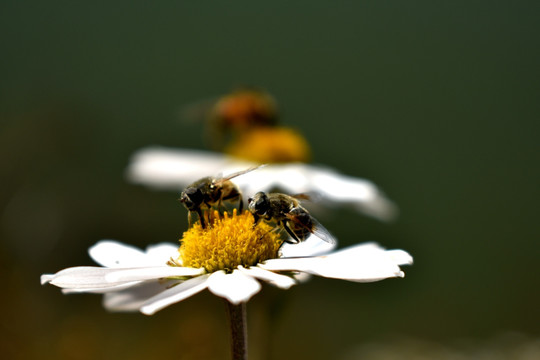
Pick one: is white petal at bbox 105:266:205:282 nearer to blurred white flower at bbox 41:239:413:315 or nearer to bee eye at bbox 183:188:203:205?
blurred white flower at bbox 41:239:413:315

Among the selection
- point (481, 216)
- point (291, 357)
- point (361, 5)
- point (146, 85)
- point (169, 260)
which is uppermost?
point (361, 5)

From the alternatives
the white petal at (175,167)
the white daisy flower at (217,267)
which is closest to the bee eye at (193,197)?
the white daisy flower at (217,267)

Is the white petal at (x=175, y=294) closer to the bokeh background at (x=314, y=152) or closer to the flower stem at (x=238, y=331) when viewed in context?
the flower stem at (x=238, y=331)

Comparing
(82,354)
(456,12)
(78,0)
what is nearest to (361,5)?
(456,12)

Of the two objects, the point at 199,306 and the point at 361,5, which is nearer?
the point at 199,306

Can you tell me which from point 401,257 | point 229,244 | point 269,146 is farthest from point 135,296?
point 269,146

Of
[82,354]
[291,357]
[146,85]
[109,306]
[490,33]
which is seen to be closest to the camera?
[109,306]

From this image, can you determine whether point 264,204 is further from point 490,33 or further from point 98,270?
point 490,33

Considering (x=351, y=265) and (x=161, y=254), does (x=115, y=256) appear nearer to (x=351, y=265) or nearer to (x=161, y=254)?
(x=161, y=254)
